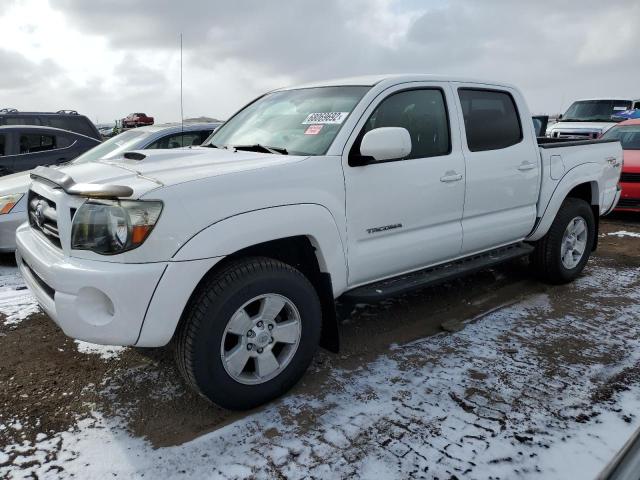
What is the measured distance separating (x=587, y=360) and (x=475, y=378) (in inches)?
33.2

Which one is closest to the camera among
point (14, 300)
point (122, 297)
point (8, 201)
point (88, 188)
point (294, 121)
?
point (122, 297)

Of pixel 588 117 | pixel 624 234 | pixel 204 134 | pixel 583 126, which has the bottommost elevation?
pixel 624 234

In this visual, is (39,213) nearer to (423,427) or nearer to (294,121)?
(294,121)

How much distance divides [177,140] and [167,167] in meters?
3.72

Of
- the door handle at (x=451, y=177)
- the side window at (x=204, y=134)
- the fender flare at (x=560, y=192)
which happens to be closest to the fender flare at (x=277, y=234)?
the door handle at (x=451, y=177)

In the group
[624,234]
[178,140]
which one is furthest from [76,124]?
[624,234]

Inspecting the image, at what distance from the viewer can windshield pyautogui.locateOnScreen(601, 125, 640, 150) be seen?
8695 millimetres

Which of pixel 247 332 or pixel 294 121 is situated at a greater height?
pixel 294 121

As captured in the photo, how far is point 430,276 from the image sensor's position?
11.4 ft

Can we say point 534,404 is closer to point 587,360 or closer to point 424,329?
point 587,360

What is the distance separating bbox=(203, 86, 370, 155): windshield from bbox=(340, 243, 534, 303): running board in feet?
2.96

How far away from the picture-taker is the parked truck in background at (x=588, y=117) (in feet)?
41.4

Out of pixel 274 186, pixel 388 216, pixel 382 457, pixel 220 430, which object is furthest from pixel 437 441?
pixel 274 186

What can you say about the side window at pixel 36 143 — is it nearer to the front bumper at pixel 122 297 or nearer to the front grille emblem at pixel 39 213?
the front grille emblem at pixel 39 213
